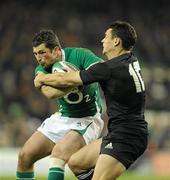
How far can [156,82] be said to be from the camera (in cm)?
2028

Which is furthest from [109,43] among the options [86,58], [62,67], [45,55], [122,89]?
[45,55]

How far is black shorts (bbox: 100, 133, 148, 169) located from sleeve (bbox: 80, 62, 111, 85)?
1.85ft

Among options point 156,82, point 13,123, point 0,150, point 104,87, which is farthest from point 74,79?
point 156,82

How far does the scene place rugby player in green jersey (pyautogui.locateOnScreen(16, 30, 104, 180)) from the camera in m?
7.54

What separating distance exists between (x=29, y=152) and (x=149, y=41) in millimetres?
15692

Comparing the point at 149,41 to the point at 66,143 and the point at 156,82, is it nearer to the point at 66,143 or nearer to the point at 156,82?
the point at 156,82

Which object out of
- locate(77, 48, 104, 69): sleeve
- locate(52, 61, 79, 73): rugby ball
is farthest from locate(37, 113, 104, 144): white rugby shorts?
locate(52, 61, 79, 73): rugby ball

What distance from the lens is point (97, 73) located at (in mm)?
6629

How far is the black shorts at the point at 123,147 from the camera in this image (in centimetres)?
667

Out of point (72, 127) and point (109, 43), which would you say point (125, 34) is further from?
point (72, 127)

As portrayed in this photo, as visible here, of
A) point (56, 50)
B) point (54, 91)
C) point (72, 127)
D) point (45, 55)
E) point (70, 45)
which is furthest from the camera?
point (70, 45)

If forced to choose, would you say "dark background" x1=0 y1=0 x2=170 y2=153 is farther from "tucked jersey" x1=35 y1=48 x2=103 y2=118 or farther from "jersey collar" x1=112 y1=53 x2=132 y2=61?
"jersey collar" x1=112 y1=53 x2=132 y2=61

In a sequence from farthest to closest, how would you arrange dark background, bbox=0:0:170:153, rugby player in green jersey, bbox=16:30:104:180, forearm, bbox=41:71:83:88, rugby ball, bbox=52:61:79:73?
dark background, bbox=0:0:170:153
rugby player in green jersey, bbox=16:30:104:180
rugby ball, bbox=52:61:79:73
forearm, bbox=41:71:83:88

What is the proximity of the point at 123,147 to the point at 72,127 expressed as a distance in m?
1.29
